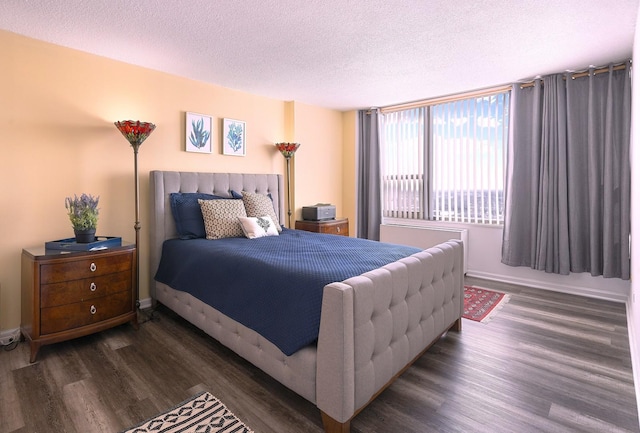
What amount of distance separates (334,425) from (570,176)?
351cm

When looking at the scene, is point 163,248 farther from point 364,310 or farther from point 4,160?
point 364,310

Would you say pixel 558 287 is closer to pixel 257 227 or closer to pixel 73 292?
pixel 257 227

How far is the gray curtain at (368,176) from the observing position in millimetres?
5188

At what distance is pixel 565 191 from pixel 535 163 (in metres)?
0.43

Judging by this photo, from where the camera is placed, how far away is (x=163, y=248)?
10.5 ft

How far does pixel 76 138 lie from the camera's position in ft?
9.45

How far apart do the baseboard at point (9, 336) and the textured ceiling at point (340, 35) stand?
7.53 ft

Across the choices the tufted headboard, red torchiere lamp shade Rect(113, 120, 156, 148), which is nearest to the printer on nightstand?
the tufted headboard

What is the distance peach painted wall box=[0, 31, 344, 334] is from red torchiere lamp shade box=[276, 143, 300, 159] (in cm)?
60

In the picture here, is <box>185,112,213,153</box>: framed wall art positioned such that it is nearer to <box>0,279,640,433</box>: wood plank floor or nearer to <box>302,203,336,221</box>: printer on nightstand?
<box>302,203,336,221</box>: printer on nightstand

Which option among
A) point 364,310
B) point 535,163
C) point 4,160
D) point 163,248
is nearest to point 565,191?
point 535,163

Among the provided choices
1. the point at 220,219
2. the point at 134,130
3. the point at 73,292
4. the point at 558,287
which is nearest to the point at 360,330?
the point at 220,219

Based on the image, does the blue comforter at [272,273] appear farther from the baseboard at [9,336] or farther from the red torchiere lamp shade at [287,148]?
the red torchiere lamp shade at [287,148]

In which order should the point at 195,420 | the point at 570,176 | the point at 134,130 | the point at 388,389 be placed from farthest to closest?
1. the point at 570,176
2. the point at 134,130
3. the point at 388,389
4. the point at 195,420
